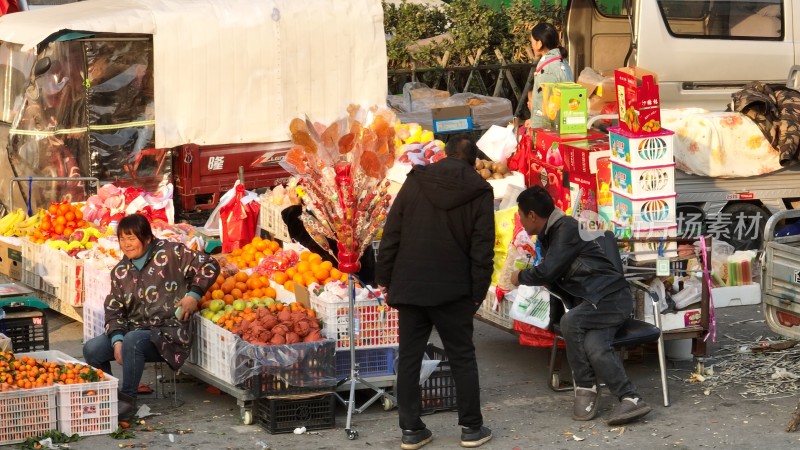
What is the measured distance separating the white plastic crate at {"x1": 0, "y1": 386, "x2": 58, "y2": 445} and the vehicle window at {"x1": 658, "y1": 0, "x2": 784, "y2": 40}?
730 centimetres

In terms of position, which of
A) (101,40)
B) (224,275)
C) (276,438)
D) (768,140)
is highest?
(101,40)

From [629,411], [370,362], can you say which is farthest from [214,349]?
[629,411]

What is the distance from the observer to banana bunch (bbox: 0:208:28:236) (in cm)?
1078

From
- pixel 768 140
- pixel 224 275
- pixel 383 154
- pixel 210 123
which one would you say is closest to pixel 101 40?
pixel 210 123

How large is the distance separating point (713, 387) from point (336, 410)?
2417 mm

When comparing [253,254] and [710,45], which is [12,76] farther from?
[710,45]

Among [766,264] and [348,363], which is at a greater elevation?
[766,264]

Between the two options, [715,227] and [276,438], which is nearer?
[276,438]

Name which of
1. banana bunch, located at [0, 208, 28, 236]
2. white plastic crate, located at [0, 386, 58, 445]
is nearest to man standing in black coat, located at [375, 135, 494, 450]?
white plastic crate, located at [0, 386, 58, 445]

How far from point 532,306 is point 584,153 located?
5.28 ft

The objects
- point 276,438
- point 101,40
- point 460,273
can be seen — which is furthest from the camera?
point 101,40

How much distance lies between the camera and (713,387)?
816 cm

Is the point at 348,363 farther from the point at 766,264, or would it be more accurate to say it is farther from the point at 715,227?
the point at 715,227

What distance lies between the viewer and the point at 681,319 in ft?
26.8
